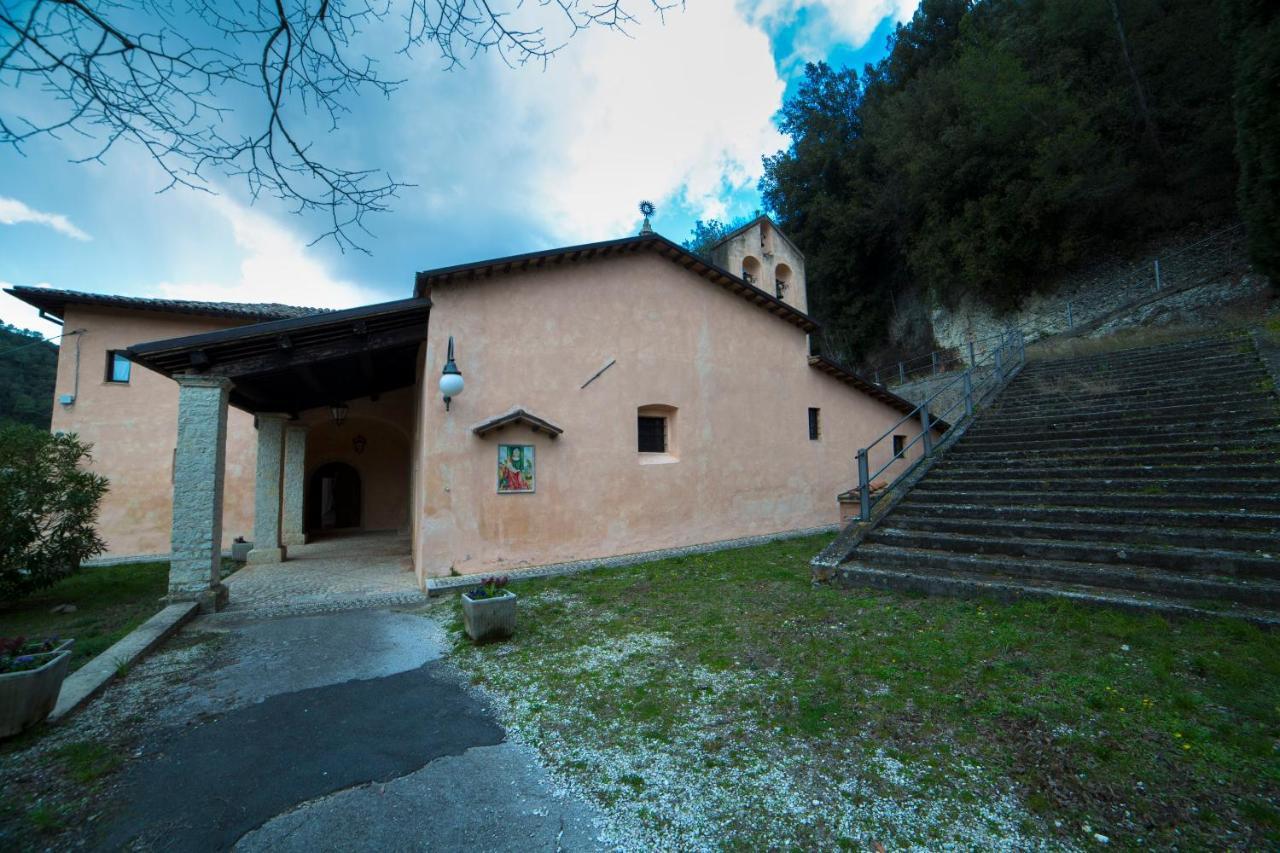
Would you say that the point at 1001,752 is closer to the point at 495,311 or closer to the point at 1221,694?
the point at 1221,694

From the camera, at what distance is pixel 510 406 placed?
787 cm

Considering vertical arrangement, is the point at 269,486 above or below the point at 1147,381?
below

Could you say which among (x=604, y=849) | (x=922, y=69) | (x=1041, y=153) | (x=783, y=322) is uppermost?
(x=922, y=69)

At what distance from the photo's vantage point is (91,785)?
266 centimetres

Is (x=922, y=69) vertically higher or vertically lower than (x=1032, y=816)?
higher

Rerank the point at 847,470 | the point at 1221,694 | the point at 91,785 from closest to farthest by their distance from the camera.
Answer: the point at 91,785
the point at 1221,694
the point at 847,470

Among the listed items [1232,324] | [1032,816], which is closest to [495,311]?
[1032,816]

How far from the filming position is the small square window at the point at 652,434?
952 centimetres

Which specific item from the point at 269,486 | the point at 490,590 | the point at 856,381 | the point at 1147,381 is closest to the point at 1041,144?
the point at 1147,381

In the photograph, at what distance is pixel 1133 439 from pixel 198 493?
40.3 feet

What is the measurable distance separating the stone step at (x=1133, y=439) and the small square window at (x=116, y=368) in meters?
17.3

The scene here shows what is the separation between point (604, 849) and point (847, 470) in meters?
11.1

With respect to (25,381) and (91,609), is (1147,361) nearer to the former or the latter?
(91,609)

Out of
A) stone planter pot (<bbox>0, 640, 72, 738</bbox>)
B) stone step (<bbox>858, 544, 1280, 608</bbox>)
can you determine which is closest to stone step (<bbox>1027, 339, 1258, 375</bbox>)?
stone step (<bbox>858, 544, 1280, 608</bbox>)
